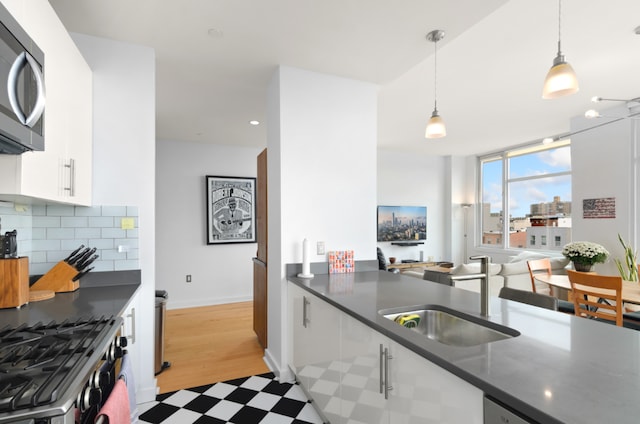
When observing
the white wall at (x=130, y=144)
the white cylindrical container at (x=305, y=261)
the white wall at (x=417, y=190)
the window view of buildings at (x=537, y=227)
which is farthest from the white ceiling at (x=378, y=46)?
the white wall at (x=417, y=190)

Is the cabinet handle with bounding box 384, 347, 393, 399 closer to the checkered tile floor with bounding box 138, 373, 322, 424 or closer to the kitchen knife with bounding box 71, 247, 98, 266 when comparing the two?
the checkered tile floor with bounding box 138, 373, 322, 424

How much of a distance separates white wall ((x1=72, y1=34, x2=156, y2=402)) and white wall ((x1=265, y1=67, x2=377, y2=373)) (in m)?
0.91

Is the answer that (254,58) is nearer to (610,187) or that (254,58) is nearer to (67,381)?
(67,381)

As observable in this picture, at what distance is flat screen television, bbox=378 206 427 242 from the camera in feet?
21.4

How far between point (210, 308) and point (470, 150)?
5649 millimetres

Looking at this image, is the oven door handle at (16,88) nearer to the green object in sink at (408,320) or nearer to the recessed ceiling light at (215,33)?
the recessed ceiling light at (215,33)

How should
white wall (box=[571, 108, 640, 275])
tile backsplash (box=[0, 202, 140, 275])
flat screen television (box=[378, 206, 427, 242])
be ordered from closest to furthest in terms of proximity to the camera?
tile backsplash (box=[0, 202, 140, 275]) < white wall (box=[571, 108, 640, 275]) < flat screen television (box=[378, 206, 427, 242])

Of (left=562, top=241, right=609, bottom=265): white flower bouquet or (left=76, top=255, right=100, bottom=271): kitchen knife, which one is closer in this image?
(left=76, top=255, right=100, bottom=271): kitchen knife

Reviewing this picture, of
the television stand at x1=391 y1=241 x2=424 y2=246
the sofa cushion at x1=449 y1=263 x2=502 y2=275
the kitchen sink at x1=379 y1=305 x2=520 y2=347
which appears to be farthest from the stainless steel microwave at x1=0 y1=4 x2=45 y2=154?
the television stand at x1=391 y1=241 x2=424 y2=246

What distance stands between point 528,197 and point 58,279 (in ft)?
22.6

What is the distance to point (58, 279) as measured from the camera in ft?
6.21

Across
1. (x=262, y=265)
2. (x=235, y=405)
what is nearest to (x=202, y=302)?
(x=262, y=265)

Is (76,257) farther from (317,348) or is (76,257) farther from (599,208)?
(599,208)

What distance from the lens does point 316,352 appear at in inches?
76.4
